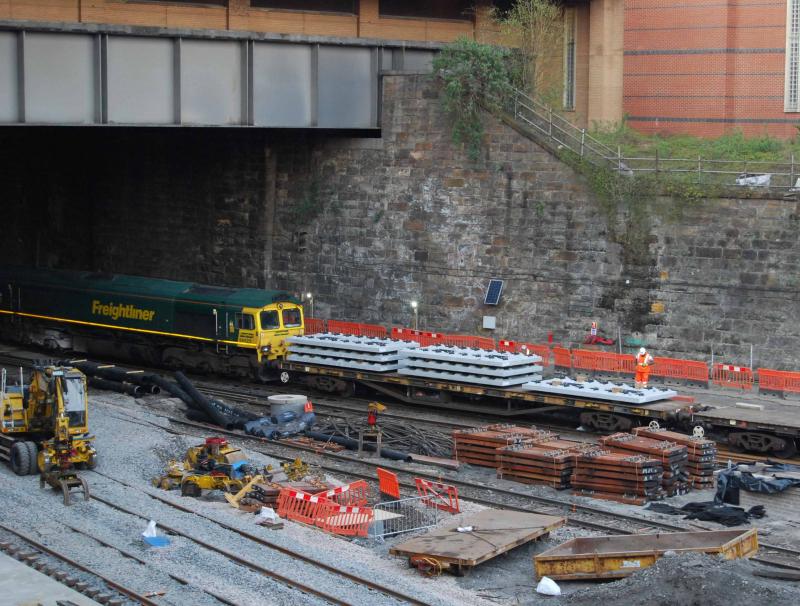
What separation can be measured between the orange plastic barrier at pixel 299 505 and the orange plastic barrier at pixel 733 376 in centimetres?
1384

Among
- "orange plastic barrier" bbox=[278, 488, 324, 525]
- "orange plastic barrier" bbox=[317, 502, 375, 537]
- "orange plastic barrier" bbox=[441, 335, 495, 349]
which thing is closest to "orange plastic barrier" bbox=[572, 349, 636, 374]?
"orange plastic barrier" bbox=[441, 335, 495, 349]

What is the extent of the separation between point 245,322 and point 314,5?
10333 millimetres

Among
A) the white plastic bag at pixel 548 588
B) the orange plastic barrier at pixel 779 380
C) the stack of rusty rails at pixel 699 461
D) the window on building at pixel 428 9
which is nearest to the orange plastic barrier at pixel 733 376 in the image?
the orange plastic barrier at pixel 779 380

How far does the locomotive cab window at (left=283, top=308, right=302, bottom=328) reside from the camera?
33.2 m

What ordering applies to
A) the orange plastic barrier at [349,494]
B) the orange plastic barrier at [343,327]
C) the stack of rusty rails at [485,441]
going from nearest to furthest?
the orange plastic barrier at [349,494] < the stack of rusty rails at [485,441] < the orange plastic barrier at [343,327]

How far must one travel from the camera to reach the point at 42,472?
21.4 metres

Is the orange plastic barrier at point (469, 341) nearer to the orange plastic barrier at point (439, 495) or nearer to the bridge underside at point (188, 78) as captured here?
the bridge underside at point (188, 78)

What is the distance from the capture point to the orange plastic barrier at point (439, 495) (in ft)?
67.7

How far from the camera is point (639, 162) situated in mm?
34125

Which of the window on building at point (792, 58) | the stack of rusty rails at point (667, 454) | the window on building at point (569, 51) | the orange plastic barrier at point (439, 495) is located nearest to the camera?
the orange plastic barrier at point (439, 495)

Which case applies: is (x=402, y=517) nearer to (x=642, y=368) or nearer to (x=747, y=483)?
(x=747, y=483)

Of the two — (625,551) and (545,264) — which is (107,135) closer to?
(545,264)

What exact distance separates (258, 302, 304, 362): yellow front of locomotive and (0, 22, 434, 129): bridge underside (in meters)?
5.45

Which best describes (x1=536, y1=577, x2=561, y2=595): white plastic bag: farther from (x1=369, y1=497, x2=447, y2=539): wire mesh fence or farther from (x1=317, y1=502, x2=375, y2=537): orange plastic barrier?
(x1=317, y1=502, x2=375, y2=537): orange plastic barrier
